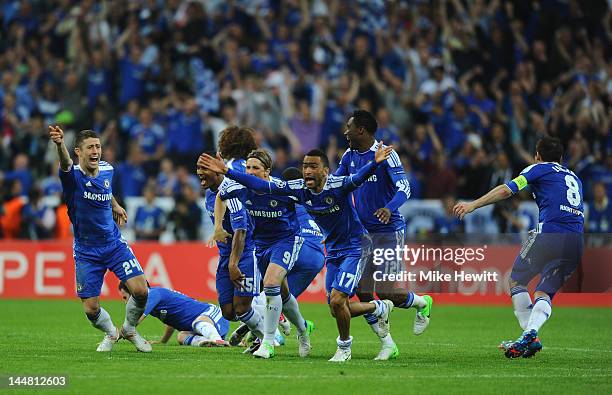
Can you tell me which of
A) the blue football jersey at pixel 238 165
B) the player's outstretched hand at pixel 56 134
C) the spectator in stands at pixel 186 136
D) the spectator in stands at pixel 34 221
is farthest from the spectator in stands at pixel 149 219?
the player's outstretched hand at pixel 56 134

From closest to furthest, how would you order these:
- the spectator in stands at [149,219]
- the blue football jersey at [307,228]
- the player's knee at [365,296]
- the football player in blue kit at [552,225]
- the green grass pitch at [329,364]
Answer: the green grass pitch at [329,364]
the football player in blue kit at [552,225]
the player's knee at [365,296]
the blue football jersey at [307,228]
the spectator in stands at [149,219]

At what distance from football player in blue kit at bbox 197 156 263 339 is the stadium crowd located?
369 inches

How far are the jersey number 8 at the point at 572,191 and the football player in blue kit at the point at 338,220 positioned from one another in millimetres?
2136

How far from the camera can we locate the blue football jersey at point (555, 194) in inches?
491

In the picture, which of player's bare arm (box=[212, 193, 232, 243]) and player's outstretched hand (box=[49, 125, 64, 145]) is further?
player's bare arm (box=[212, 193, 232, 243])

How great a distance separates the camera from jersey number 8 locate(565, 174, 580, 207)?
41.0ft

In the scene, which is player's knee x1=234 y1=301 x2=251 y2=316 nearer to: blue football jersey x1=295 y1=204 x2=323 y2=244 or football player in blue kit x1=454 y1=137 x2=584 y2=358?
blue football jersey x1=295 y1=204 x2=323 y2=244

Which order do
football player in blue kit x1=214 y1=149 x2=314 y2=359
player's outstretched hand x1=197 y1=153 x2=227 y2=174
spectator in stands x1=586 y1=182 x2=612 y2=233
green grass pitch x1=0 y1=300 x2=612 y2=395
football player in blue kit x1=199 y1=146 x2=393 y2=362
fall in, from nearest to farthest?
green grass pitch x1=0 y1=300 x2=612 y2=395, player's outstretched hand x1=197 y1=153 x2=227 y2=174, football player in blue kit x1=199 y1=146 x2=393 y2=362, football player in blue kit x1=214 y1=149 x2=314 y2=359, spectator in stands x1=586 y1=182 x2=612 y2=233

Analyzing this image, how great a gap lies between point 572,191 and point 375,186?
2.18 m

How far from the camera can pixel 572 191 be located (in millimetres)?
12539

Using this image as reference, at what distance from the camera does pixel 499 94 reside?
23906mm

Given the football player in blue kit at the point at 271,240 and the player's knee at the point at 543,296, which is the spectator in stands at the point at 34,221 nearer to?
the football player in blue kit at the point at 271,240

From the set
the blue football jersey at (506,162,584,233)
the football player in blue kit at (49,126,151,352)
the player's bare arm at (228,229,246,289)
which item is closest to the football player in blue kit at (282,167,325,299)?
the player's bare arm at (228,229,246,289)

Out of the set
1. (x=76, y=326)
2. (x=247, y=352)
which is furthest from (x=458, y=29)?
(x=247, y=352)
